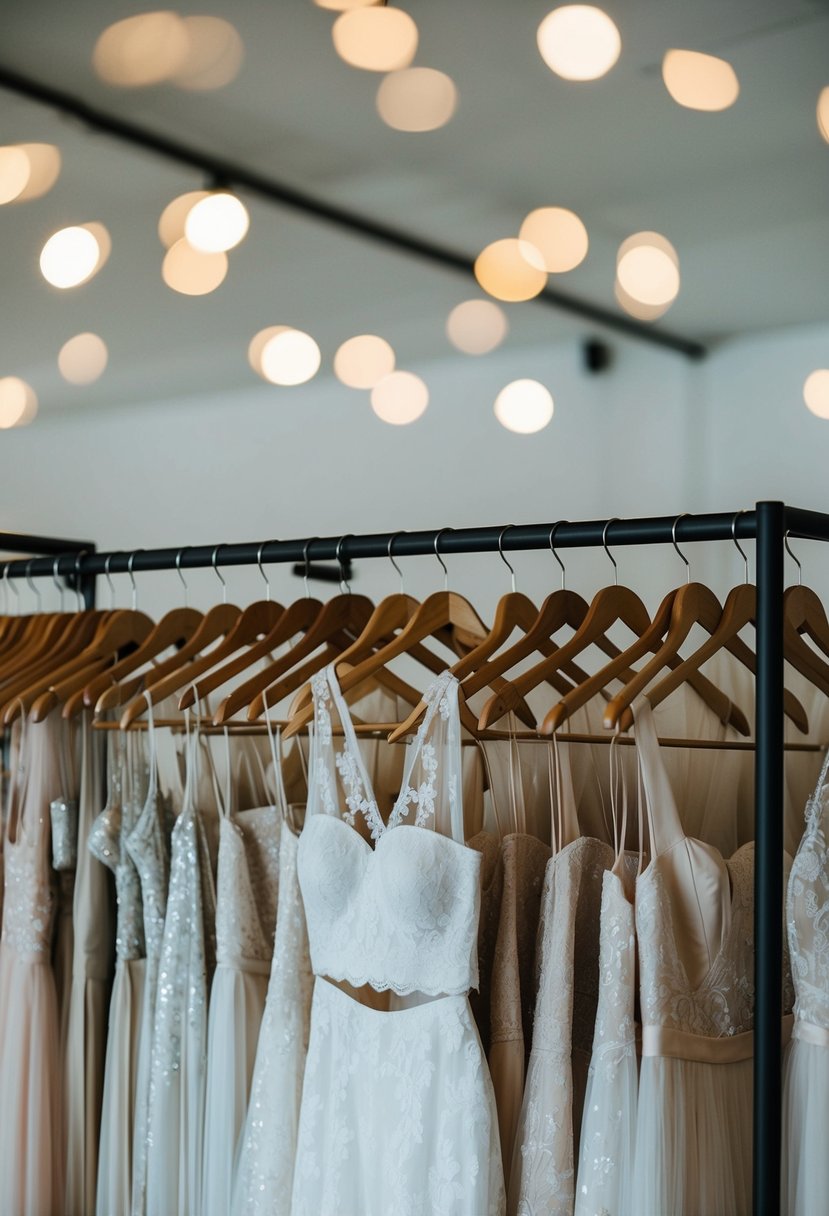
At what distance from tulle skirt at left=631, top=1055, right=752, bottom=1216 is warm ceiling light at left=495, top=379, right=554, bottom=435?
1.51m

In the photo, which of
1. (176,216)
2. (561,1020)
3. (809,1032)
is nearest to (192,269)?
Result: (176,216)

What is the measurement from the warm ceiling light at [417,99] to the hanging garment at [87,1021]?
156 centimetres

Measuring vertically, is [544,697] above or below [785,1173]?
above

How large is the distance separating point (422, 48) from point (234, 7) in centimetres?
36

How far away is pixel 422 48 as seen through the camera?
2.34 m

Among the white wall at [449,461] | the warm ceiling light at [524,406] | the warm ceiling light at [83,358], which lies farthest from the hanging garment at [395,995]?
the warm ceiling light at [83,358]

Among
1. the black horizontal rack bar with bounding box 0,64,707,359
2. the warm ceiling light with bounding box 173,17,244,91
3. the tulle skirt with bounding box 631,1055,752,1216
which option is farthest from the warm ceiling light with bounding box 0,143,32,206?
the tulle skirt with bounding box 631,1055,752,1216

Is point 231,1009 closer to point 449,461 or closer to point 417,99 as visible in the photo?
point 449,461

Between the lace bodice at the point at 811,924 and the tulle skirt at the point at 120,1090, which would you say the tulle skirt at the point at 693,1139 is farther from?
the tulle skirt at the point at 120,1090

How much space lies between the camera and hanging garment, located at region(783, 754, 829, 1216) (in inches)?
57.6

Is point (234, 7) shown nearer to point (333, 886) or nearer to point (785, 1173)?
point (333, 886)

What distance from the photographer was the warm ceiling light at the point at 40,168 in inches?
103

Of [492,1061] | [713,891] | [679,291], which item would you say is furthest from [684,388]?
[492,1061]

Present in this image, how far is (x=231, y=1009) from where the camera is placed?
1846 millimetres
